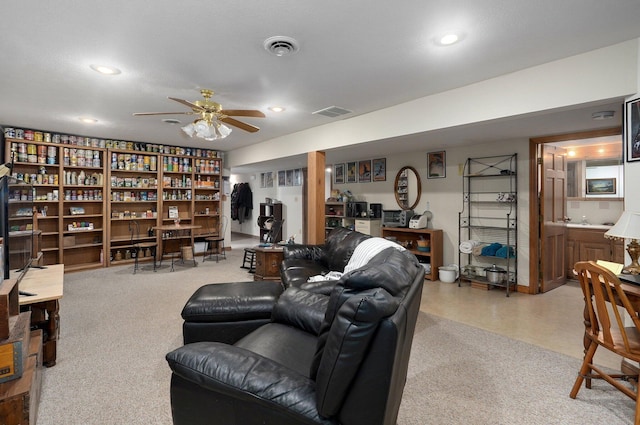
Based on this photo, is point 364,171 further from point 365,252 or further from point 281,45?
point 281,45

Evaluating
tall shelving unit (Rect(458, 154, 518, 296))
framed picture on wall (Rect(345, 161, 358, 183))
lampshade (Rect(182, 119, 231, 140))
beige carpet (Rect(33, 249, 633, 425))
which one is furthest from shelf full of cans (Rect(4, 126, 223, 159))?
tall shelving unit (Rect(458, 154, 518, 296))

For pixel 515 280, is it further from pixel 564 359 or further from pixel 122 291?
pixel 122 291

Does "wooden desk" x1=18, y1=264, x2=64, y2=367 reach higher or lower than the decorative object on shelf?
lower

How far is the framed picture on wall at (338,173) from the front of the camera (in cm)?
712

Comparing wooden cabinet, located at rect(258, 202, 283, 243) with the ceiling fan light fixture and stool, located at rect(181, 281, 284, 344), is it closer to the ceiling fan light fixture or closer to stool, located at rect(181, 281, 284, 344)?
stool, located at rect(181, 281, 284, 344)

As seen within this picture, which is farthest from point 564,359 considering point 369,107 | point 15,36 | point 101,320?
point 15,36

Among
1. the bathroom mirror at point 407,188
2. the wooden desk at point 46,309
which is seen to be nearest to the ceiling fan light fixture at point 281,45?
the wooden desk at point 46,309

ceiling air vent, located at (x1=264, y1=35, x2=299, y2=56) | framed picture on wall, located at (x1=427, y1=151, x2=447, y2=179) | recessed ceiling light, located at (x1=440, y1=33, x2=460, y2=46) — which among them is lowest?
framed picture on wall, located at (x1=427, y1=151, x2=447, y2=179)

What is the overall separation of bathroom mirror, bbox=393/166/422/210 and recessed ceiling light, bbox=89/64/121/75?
4482 millimetres

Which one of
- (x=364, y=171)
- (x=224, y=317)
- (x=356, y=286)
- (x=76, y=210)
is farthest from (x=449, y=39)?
(x=76, y=210)

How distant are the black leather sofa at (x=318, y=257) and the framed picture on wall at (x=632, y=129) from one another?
2.26m

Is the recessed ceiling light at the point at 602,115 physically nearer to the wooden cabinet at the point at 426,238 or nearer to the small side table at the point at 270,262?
the wooden cabinet at the point at 426,238

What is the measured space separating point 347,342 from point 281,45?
2.06m

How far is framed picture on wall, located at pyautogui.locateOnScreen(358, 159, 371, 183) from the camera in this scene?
654cm
